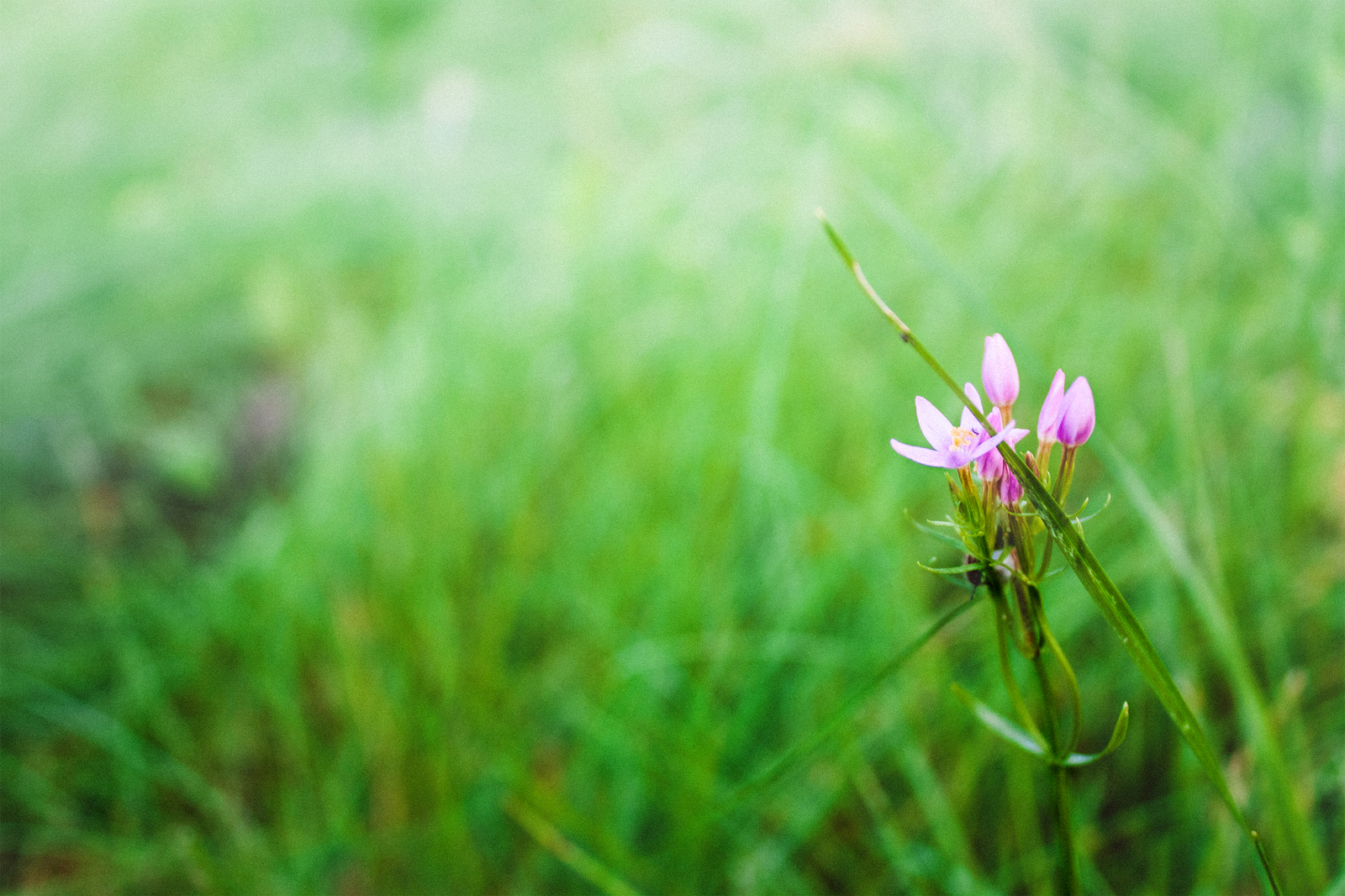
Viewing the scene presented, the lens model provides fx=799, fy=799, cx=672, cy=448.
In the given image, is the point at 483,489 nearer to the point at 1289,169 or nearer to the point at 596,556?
the point at 596,556

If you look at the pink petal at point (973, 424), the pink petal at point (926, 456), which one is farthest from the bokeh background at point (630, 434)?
the pink petal at point (926, 456)

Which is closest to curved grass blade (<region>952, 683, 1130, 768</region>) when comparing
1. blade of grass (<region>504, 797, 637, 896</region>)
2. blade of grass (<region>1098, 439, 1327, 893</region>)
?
blade of grass (<region>1098, 439, 1327, 893</region>)

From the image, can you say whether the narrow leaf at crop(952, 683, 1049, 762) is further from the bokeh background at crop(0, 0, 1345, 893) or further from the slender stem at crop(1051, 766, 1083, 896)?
the bokeh background at crop(0, 0, 1345, 893)

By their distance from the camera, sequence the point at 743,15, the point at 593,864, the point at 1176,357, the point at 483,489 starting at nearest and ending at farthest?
the point at 593,864 < the point at 1176,357 < the point at 483,489 < the point at 743,15

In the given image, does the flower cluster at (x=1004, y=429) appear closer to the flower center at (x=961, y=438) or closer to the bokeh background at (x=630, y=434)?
the flower center at (x=961, y=438)

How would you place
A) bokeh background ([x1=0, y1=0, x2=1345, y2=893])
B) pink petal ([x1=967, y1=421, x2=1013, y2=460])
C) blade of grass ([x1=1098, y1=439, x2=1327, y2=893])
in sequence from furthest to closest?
bokeh background ([x1=0, y1=0, x2=1345, y2=893]) → blade of grass ([x1=1098, y1=439, x2=1327, y2=893]) → pink petal ([x1=967, y1=421, x2=1013, y2=460])

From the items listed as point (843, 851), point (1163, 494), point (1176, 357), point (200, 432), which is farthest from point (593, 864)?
point (200, 432)
